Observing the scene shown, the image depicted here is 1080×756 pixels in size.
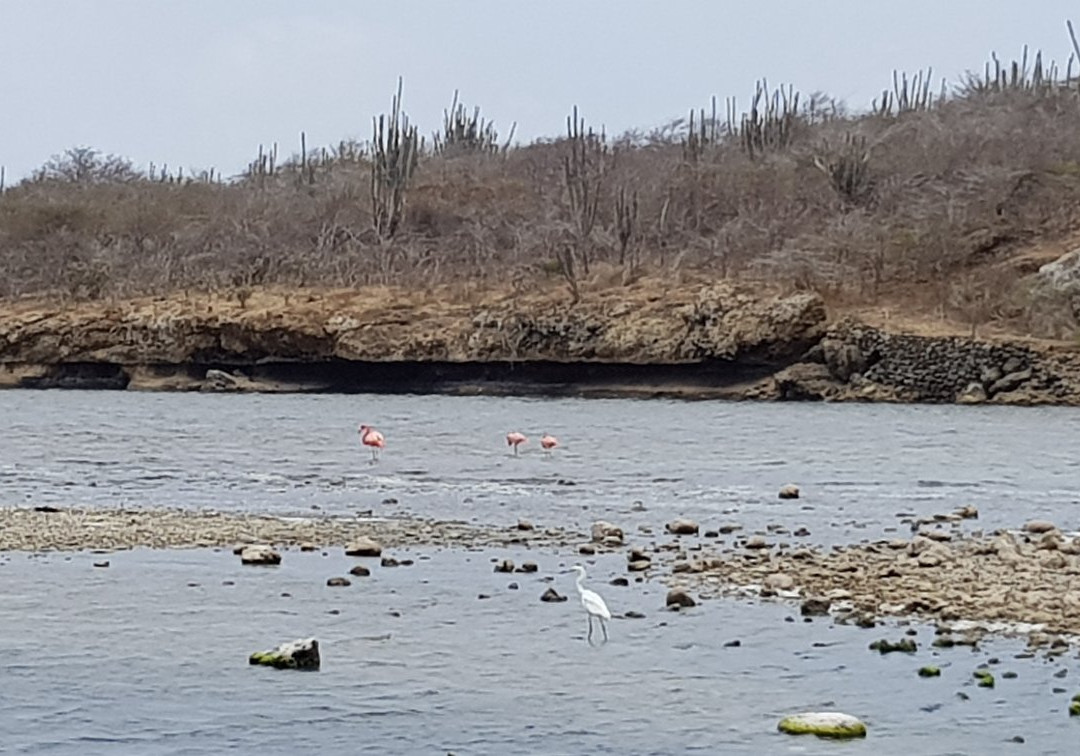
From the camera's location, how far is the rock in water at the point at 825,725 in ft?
38.1

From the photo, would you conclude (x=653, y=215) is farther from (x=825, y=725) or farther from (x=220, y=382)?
(x=825, y=725)

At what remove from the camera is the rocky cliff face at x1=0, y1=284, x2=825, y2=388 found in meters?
55.5

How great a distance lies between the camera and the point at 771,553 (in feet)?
62.6

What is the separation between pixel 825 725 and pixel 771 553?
24.4ft

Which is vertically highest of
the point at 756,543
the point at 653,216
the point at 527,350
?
the point at 653,216

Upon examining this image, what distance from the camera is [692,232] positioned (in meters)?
70.9

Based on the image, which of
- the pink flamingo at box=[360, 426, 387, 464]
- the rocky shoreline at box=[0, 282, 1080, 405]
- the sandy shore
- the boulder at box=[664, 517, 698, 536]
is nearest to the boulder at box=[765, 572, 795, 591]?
the boulder at box=[664, 517, 698, 536]

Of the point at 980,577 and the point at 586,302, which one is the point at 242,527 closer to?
the point at 980,577

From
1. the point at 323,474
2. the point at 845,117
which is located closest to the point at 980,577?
the point at 323,474

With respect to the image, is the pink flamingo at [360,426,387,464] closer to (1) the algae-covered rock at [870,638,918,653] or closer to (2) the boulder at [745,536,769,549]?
(2) the boulder at [745,536,769,549]

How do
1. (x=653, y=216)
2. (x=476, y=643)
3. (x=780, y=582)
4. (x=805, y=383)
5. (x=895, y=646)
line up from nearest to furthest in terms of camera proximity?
(x=895, y=646)
(x=476, y=643)
(x=780, y=582)
(x=805, y=383)
(x=653, y=216)

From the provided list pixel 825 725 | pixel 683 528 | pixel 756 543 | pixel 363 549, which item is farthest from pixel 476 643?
pixel 683 528

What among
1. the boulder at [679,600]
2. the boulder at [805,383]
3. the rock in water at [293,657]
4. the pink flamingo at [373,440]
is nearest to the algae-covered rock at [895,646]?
the boulder at [679,600]

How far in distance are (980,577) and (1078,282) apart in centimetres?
3841
